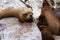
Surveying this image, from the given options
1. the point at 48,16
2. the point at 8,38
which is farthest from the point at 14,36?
the point at 48,16

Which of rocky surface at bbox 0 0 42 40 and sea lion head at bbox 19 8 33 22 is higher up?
sea lion head at bbox 19 8 33 22

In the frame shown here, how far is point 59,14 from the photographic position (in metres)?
2.91

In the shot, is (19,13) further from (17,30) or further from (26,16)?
(17,30)

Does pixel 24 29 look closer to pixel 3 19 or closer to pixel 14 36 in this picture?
pixel 14 36

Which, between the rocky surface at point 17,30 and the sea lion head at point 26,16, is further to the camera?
the sea lion head at point 26,16

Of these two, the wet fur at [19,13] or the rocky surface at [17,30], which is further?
the wet fur at [19,13]

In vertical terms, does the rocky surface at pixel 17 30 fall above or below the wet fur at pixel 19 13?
below

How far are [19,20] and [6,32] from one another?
0.38 metres

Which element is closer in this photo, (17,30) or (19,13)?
(17,30)

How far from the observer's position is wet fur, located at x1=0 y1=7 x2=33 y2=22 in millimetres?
2514

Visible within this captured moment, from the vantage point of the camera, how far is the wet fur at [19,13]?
2514 mm

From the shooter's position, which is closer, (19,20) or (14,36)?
(14,36)

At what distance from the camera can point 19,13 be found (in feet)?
8.55

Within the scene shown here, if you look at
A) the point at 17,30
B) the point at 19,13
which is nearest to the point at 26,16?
the point at 19,13
